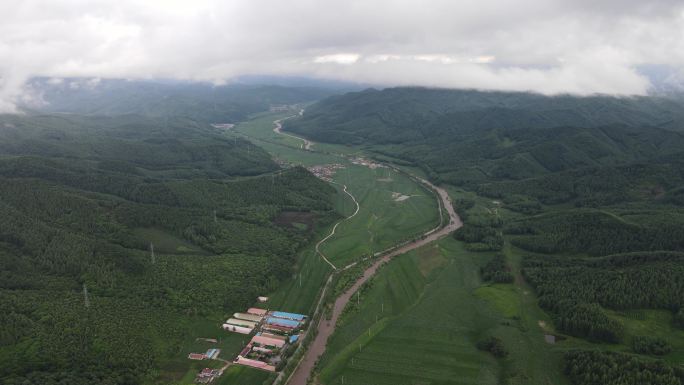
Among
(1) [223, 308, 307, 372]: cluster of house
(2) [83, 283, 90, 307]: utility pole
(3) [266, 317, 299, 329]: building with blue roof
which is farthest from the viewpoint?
(3) [266, 317, 299, 329]: building with blue roof

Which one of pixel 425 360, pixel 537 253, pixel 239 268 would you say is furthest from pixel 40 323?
pixel 537 253

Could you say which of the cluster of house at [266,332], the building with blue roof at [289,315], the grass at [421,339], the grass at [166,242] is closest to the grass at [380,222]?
the grass at [421,339]

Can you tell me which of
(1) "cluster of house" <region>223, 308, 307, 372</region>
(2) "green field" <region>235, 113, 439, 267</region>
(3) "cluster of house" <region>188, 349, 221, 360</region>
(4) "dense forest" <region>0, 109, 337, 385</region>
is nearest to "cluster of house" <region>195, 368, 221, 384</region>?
(3) "cluster of house" <region>188, 349, 221, 360</region>

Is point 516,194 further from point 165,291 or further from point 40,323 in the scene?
point 40,323

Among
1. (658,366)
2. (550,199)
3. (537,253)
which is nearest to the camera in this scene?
(658,366)

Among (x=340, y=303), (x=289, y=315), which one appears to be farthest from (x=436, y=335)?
(x=289, y=315)

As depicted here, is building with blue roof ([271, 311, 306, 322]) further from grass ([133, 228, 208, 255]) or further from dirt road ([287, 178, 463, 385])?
grass ([133, 228, 208, 255])

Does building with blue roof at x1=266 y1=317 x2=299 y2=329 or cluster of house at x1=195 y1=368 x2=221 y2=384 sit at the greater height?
building with blue roof at x1=266 y1=317 x2=299 y2=329
